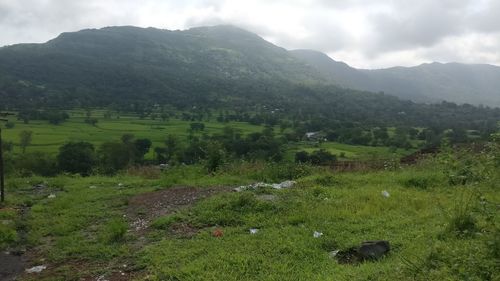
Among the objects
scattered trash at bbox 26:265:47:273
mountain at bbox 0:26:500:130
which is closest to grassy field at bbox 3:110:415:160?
mountain at bbox 0:26:500:130

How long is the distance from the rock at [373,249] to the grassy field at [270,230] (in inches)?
6.6

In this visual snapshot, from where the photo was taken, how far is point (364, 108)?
155m

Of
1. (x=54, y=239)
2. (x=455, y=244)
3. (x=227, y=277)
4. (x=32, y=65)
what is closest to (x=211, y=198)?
(x=54, y=239)

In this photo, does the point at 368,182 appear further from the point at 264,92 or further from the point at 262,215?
the point at 264,92

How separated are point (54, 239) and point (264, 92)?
168210 millimetres

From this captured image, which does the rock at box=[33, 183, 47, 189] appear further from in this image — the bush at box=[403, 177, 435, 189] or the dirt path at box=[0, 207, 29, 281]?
the bush at box=[403, 177, 435, 189]

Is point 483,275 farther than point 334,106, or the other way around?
point 334,106

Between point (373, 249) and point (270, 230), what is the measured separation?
91.8 inches

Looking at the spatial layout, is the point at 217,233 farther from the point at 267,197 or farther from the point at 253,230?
the point at 267,197

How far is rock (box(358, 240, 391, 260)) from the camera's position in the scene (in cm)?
709

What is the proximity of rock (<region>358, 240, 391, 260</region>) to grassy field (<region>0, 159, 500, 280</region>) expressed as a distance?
167 mm

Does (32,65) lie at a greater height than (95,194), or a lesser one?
greater

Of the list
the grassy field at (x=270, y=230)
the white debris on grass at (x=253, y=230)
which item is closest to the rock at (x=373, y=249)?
the grassy field at (x=270, y=230)

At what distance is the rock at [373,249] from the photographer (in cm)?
709
